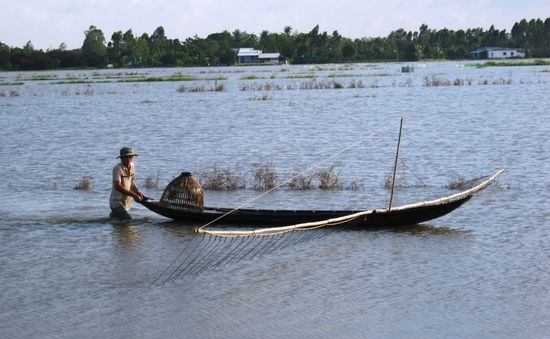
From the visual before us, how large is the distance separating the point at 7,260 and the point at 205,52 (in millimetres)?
156302

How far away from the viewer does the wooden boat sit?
44.5ft

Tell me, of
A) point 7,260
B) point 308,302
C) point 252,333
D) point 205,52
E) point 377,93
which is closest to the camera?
point 252,333

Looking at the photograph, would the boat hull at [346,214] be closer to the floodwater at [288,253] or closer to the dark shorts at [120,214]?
the floodwater at [288,253]

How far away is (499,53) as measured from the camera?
174 meters

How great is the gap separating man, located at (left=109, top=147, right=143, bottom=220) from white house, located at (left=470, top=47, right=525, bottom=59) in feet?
544

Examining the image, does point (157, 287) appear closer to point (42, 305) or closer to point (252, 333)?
point (42, 305)

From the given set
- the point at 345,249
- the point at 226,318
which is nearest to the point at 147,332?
the point at 226,318

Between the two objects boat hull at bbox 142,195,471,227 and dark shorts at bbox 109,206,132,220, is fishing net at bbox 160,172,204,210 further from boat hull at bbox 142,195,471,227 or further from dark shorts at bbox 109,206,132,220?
Answer: dark shorts at bbox 109,206,132,220

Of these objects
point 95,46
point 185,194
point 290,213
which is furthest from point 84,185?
point 95,46

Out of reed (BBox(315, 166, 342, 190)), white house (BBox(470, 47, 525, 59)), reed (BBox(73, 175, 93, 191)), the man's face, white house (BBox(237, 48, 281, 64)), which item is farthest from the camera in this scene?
white house (BBox(237, 48, 281, 64))

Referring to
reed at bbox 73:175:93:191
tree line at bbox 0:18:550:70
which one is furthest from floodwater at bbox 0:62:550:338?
tree line at bbox 0:18:550:70

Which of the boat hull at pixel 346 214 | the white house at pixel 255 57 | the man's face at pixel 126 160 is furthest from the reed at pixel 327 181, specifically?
the white house at pixel 255 57

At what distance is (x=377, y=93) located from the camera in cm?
5925

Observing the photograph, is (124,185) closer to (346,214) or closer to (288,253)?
(288,253)
